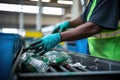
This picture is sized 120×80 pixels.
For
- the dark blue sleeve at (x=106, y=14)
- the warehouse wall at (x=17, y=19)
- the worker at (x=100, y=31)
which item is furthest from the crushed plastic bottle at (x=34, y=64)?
the warehouse wall at (x=17, y=19)

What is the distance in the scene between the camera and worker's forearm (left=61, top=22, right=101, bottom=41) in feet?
3.97

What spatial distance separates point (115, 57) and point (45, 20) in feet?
35.4

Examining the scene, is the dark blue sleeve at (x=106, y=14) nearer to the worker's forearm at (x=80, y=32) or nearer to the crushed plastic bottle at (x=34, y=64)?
the worker's forearm at (x=80, y=32)

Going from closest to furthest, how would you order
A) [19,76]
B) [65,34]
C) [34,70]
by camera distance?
[19,76], [34,70], [65,34]

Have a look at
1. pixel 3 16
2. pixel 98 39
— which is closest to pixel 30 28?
pixel 3 16

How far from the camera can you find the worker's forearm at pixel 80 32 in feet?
3.97

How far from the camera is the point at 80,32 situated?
1247mm

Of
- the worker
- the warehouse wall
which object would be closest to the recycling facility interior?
the warehouse wall

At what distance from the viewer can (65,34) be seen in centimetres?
121

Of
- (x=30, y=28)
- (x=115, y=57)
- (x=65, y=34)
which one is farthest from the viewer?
(x=30, y=28)

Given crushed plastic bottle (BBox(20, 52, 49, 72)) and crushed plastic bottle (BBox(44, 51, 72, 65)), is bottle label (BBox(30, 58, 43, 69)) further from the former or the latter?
crushed plastic bottle (BBox(44, 51, 72, 65))

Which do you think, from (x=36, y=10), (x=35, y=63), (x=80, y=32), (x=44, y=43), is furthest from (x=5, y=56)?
(x=36, y=10)

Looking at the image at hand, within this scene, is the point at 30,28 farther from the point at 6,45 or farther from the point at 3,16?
the point at 6,45

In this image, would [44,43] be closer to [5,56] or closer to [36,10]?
[5,56]
